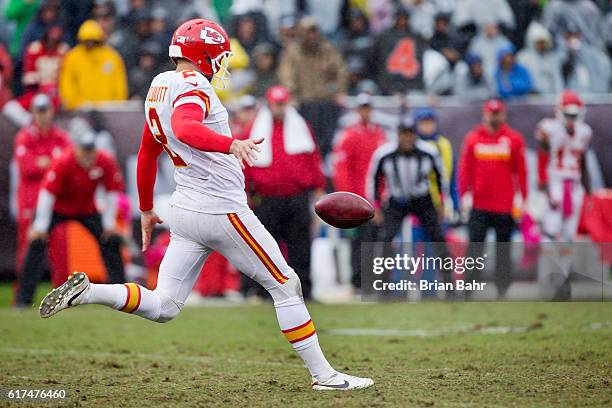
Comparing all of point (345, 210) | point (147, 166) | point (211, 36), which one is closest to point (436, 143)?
point (345, 210)

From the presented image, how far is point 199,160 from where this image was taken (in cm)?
552

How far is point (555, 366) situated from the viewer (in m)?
6.35

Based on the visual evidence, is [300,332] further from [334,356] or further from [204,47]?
[334,356]

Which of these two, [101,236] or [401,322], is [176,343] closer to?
[401,322]

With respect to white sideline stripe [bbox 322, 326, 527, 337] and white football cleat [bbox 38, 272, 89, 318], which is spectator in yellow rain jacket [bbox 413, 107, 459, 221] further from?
white football cleat [bbox 38, 272, 89, 318]

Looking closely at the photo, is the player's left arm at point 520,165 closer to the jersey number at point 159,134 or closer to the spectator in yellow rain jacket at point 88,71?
the spectator in yellow rain jacket at point 88,71

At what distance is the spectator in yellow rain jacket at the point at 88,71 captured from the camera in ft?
39.3

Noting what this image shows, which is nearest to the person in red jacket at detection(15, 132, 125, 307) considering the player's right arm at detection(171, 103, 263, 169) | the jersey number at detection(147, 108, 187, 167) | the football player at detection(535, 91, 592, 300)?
the football player at detection(535, 91, 592, 300)

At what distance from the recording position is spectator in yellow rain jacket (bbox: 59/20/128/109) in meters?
12.0

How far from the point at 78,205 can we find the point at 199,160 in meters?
5.16

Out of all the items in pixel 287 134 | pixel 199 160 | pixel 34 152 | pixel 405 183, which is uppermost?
pixel 287 134

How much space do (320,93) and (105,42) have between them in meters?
2.54

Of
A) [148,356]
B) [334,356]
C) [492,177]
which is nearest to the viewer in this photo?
[334,356]

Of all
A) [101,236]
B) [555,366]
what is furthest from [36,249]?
[555,366]
